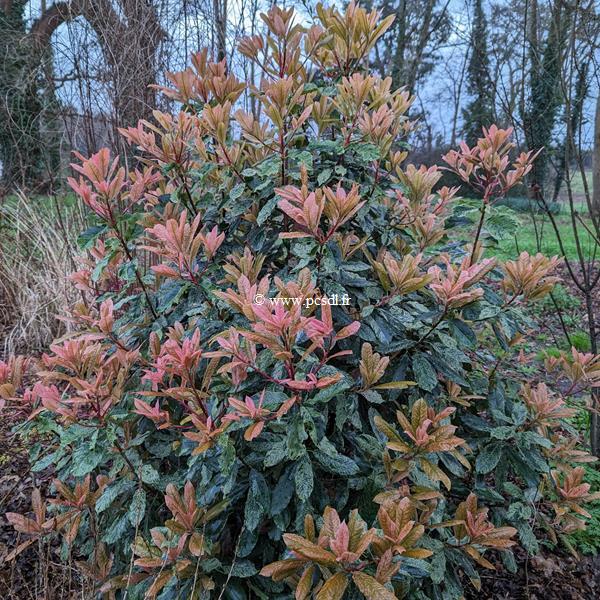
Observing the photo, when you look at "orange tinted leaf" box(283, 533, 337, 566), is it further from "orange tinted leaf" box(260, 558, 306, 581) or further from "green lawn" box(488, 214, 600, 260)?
"green lawn" box(488, 214, 600, 260)

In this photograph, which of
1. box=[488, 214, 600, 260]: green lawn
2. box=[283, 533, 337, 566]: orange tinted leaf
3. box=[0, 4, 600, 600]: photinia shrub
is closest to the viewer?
box=[283, 533, 337, 566]: orange tinted leaf

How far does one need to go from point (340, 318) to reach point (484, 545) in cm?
73

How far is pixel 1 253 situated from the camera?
4055 millimetres

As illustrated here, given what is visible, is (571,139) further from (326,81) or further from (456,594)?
(456,594)

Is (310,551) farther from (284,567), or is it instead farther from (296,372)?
(296,372)

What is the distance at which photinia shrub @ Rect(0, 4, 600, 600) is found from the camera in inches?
44.2

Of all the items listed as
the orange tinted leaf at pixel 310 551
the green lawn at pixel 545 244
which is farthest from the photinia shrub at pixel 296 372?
the green lawn at pixel 545 244

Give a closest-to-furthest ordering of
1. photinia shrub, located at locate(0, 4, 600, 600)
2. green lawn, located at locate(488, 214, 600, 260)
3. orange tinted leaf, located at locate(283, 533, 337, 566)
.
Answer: orange tinted leaf, located at locate(283, 533, 337, 566) → photinia shrub, located at locate(0, 4, 600, 600) → green lawn, located at locate(488, 214, 600, 260)

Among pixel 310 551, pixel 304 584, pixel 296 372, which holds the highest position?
pixel 296 372

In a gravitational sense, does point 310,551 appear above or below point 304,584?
above

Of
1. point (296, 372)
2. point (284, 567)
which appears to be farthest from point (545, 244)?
point (284, 567)

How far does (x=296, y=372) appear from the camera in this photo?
112cm

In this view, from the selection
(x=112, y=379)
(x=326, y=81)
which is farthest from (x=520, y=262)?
(x=112, y=379)

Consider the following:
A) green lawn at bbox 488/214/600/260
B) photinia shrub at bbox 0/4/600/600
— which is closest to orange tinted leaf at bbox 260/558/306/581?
photinia shrub at bbox 0/4/600/600
